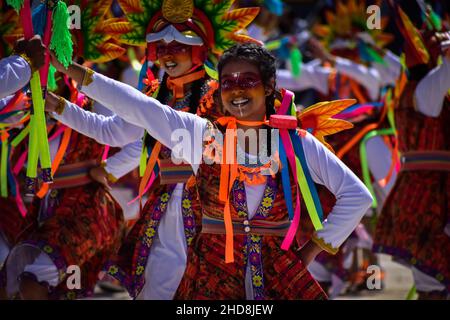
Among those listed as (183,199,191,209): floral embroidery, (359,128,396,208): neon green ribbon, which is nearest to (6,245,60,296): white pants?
(183,199,191,209): floral embroidery

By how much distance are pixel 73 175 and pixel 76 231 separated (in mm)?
354

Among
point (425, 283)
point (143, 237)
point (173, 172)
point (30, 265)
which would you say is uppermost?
point (173, 172)

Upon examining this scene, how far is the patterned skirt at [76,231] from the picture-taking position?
16.9 ft

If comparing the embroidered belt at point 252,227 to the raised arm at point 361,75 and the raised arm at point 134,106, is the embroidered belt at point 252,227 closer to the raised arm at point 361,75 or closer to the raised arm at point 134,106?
the raised arm at point 134,106

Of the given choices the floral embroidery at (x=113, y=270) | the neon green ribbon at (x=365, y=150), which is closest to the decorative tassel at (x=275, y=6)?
the neon green ribbon at (x=365, y=150)

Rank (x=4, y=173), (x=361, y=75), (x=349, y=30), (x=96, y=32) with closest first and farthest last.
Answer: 1. (x=96, y=32)
2. (x=4, y=173)
3. (x=361, y=75)
4. (x=349, y=30)

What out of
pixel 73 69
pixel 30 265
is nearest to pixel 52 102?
pixel 73 69

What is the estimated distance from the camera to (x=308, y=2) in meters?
18.6

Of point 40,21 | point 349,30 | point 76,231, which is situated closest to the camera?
point 40,21

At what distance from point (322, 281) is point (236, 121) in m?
3.42

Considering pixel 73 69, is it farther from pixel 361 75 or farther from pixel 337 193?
pixel 361 75

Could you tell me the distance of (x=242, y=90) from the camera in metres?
3.93

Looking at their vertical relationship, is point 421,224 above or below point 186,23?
below
